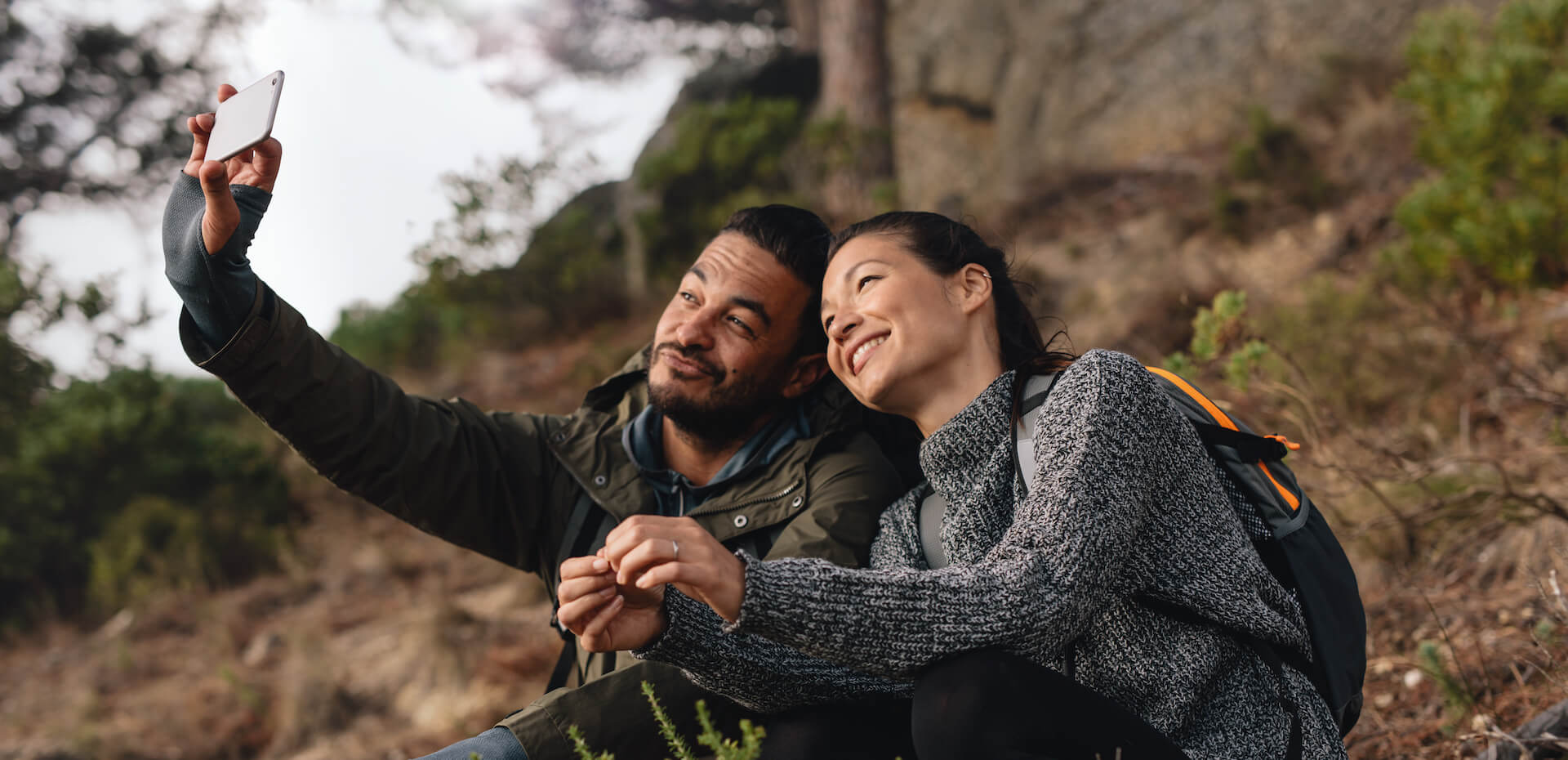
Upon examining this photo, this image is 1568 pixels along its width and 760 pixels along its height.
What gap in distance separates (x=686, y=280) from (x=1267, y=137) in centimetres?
638

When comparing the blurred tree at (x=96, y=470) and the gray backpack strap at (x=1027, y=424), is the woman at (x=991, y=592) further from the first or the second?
the blurred tree at (x=96, y=470)

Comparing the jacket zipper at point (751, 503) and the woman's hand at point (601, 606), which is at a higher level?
the woman's hand at point (601, 606)

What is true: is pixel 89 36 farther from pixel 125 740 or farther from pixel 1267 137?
pixel 1267 137

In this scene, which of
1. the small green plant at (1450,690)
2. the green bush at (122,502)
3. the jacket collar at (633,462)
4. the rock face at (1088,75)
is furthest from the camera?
the rock face at (1088,75)

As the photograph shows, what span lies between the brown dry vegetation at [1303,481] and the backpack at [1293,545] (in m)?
0.67

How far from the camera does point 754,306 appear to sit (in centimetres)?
271

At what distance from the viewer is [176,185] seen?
7.09ft

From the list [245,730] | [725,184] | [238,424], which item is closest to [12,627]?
[238,424]

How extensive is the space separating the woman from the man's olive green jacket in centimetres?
33

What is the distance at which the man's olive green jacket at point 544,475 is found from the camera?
7.17 feet

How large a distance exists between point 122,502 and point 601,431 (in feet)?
23.0

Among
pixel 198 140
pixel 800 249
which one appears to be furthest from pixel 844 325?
pixel 198 140

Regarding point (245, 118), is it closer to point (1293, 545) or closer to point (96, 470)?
point (1293, 545)

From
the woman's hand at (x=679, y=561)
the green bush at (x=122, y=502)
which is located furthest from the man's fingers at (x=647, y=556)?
the green bush at (x=122, y=502)
